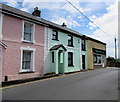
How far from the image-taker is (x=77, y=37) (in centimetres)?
1830

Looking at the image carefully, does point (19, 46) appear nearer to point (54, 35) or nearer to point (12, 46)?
point (12, 46)

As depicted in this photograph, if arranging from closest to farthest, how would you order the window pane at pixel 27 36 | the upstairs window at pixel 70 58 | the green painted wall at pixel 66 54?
the window pane at pixel 27 36 → the green painted wall at pixel 66 54 → the upstairs window at pixel 70 58

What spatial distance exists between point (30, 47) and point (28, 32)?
151 centimetres

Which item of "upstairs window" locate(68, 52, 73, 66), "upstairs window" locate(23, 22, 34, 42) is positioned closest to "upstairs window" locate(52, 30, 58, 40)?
"upstairs window" locate(23, 22, 34, 42)

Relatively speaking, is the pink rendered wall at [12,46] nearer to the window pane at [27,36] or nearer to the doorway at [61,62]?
the window pane at [27,36]

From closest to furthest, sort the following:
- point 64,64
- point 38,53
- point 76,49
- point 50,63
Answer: point 38,53, point 50,63, point 64,64, point 76,49

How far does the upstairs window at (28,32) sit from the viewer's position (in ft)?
36.5

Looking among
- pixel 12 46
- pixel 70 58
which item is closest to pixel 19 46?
pixel 12 46

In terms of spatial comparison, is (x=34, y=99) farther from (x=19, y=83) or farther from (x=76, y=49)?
(x=76, y=49)

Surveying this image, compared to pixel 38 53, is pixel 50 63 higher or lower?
lower

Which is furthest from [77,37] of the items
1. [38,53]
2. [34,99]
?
[34,99]

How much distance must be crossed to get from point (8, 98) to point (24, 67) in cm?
543

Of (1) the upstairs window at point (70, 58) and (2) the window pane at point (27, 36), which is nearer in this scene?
(2) the window pane at point (27, 36)

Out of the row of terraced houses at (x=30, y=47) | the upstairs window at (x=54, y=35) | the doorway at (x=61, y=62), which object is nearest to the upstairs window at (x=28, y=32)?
the row of terraced houses at (x=30, y=47)
